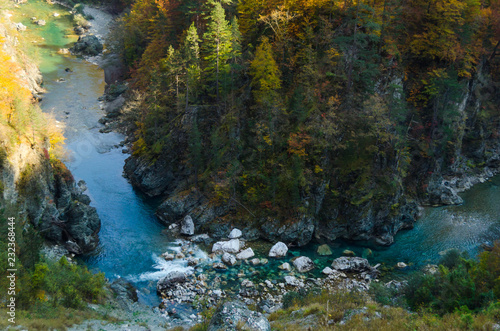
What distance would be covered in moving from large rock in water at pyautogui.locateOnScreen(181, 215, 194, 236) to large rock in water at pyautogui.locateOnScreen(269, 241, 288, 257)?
895 cm

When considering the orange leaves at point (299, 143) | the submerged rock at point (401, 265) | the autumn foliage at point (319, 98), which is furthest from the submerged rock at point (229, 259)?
the submerged rock at point (401, 265)

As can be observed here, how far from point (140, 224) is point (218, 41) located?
915 inches

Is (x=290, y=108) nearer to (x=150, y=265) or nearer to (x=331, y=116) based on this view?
(x=331, y=116)

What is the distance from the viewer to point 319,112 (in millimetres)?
37906

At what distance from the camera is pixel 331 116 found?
37125mm

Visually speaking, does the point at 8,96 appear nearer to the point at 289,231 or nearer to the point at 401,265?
the point at 289,231

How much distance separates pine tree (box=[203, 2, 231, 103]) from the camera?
39188 mm

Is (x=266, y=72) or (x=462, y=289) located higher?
(x=266, y=72)

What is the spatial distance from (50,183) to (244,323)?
2560cm

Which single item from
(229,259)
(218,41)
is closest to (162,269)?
(229,259)

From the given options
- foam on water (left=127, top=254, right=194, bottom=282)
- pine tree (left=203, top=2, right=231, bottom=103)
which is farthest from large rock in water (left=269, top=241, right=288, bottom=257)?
pine tree (left=203, top=2, right=231, bottom=103)

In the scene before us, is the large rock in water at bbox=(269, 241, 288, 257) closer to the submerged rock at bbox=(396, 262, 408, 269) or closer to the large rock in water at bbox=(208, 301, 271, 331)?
the submerged rock at bbox=(396, 262, 408, 269)

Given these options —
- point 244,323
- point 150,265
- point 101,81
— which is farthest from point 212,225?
point 101,81

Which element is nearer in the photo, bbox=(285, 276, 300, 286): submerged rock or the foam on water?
bbox=(285, 276, 300, 286): submerged rock
